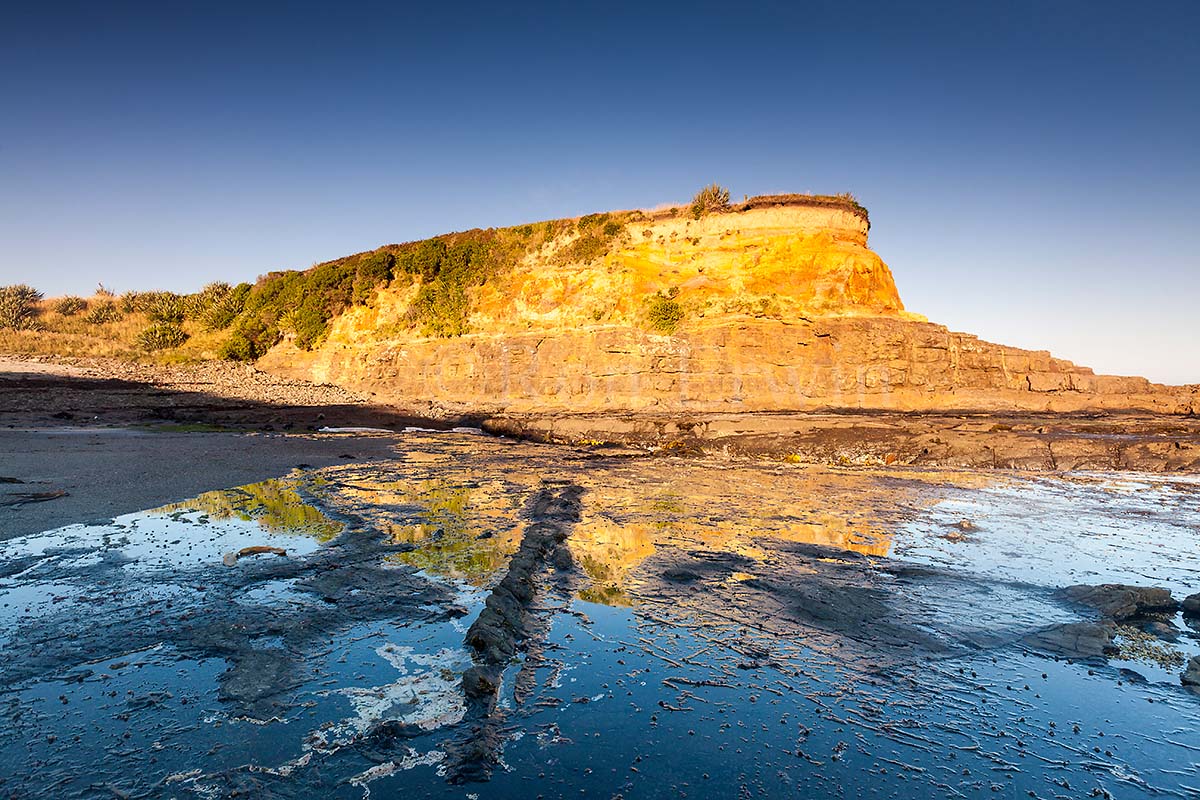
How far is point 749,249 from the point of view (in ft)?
107

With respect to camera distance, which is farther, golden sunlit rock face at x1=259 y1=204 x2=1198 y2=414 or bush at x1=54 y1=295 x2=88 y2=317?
bush at x1=54 y1=295 x2=88 y2=317

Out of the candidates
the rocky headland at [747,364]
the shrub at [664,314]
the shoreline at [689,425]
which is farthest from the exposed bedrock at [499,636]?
the shrub at [664,314]

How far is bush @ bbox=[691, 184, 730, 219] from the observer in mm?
34219

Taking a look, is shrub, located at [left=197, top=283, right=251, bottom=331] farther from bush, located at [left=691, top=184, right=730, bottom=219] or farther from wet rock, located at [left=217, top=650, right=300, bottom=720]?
wet rock, located at [left=217, top=650, right=300, bottom=720]

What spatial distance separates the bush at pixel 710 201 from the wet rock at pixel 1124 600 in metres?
30.7

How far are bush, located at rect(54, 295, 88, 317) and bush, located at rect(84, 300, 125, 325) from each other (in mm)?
679

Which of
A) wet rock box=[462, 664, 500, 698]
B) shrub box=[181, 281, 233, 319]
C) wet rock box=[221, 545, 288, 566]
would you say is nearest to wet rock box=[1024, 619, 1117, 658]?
wet rock box=[462, 664, 500, 698]

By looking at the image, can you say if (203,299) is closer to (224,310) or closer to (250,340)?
(224,310)

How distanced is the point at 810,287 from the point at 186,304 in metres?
43.7

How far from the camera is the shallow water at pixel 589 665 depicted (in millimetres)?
3426

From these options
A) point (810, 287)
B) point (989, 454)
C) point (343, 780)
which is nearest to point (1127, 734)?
point (343, 780)

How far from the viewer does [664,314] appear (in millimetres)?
30312

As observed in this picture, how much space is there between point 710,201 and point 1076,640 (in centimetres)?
3222

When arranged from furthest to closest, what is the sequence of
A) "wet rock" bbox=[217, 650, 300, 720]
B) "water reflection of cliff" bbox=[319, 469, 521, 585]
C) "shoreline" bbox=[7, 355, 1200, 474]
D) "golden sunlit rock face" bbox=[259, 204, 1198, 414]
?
1. "golden sunlit rock face" bbox=[259, 204, 1198, 414]
2. "shoreline" bbox=[7, 355, 1200, 474]
3. "water reflection of cliff" bbox=[319, 469, 521, 585]
4. "wet rock" bbox=[217, 650, 300, 720]
